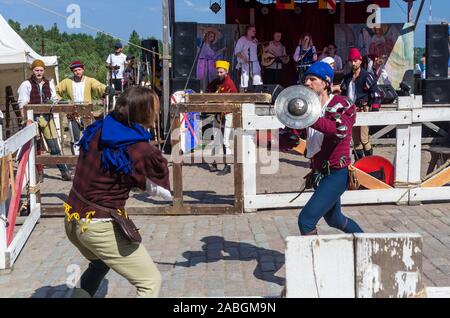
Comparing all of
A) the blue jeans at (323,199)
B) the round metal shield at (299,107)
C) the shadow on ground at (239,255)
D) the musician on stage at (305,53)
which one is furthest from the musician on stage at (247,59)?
the round metal shield at (299,107)

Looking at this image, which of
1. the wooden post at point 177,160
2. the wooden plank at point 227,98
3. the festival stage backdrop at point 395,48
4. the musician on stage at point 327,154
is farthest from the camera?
the festival stage backdrop at point 395,48

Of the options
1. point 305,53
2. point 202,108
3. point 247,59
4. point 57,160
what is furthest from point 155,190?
point 305,53

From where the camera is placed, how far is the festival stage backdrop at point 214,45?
1659cm

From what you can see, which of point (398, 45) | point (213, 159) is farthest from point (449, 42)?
point (213, 159)

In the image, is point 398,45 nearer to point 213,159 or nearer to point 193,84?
point 193,84

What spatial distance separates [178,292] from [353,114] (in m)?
1.99

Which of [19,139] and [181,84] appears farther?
[181,84]

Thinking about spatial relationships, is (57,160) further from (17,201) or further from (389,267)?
(389,267)

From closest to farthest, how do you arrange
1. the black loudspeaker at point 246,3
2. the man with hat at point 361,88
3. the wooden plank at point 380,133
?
1. the man with hat at point 361,88
2. the wooden plank at point 380,133
3. the black loudspeaker at point 246,3

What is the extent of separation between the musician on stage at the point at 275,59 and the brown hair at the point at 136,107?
1406cm

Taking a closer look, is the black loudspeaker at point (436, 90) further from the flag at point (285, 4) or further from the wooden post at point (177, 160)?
the wooden post at point (177, 160)

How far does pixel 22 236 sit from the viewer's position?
21.7ft

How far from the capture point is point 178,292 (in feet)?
17.1

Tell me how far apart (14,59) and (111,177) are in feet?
42.1
